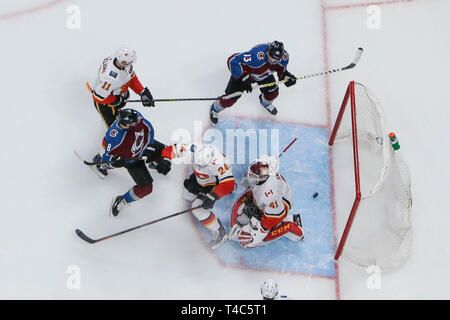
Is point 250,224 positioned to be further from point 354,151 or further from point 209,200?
point 354,151

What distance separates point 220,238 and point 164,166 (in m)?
0.73

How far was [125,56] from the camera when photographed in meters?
4.27

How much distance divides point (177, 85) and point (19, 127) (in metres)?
1.44

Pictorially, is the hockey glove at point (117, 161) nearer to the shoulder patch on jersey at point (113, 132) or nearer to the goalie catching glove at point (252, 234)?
the shoulder patch on jersey at point (113, 132)

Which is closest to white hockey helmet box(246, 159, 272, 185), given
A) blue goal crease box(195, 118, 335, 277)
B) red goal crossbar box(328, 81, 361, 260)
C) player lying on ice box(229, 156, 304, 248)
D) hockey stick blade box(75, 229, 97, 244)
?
player lying on ice box(229, 156, 304, 248)

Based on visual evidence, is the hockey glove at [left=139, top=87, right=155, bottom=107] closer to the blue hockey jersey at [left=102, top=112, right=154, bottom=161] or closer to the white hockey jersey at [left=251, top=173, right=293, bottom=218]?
the blue hockey jersey at [left=102, top=112, right=154, bottom=161]

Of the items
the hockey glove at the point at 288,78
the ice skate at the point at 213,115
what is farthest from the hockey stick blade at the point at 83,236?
the hockey glove at the point at 288,78

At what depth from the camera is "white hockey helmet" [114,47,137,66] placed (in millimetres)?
4258

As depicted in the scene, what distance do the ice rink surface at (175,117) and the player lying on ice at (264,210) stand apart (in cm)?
32

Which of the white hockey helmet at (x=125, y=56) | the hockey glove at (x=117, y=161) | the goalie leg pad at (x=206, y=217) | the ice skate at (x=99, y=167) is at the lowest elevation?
the goalie leg pad at (x=206, y=217)

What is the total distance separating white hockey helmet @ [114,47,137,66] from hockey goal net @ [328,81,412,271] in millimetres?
1693

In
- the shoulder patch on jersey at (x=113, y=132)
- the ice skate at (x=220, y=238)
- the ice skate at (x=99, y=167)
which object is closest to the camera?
the shoulder patch on jersey at (x=113, y=132)

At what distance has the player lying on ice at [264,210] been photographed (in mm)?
4105
